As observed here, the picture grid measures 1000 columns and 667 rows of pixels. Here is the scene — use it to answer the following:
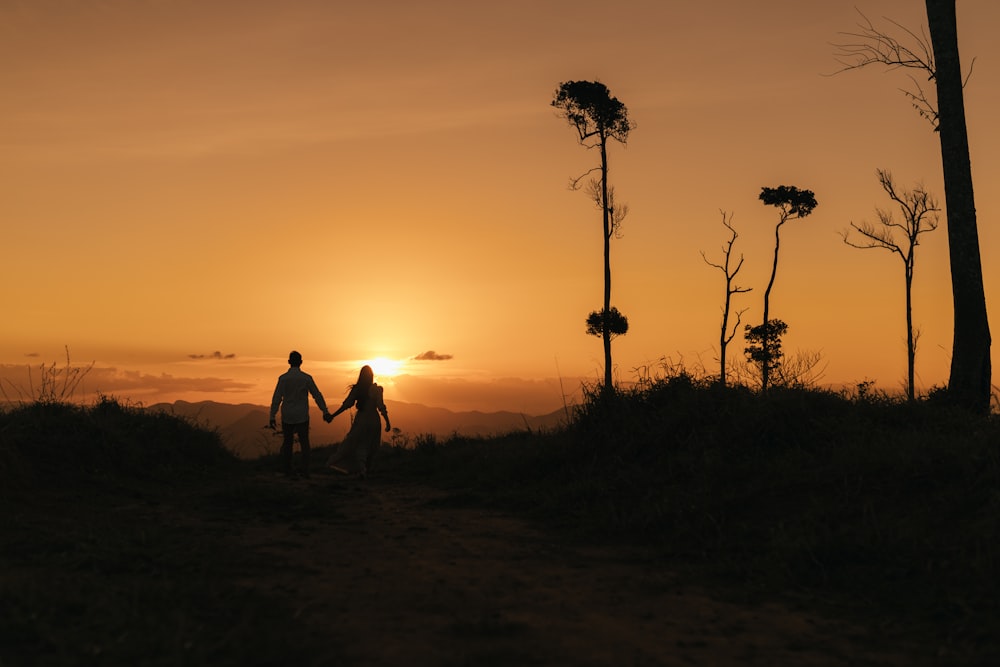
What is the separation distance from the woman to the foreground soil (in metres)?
5.40

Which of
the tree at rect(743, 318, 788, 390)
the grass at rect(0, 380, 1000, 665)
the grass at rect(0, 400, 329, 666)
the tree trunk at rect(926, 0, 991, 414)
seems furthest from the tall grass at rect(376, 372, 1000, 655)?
the tree at rect(743, 318, 788, 390)

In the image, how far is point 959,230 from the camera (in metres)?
12.0

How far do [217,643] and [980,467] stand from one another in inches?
274

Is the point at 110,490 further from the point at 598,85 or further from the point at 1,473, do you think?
the point at 598,85

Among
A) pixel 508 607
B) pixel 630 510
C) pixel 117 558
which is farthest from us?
pixel 630 510

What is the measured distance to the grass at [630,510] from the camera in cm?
507

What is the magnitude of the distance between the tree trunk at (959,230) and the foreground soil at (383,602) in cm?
687

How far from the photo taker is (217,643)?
462 cm

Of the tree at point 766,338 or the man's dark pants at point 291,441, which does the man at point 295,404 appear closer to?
the man's dark pants at point 291,441

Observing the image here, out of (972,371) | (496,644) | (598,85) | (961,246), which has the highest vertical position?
(598,85)

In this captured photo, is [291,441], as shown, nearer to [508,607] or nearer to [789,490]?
[789,490]

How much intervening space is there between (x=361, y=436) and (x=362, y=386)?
2.99 feet

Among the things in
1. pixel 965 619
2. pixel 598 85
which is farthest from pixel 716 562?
pixel 598 85

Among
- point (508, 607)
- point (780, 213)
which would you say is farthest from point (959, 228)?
point (780, 213)
